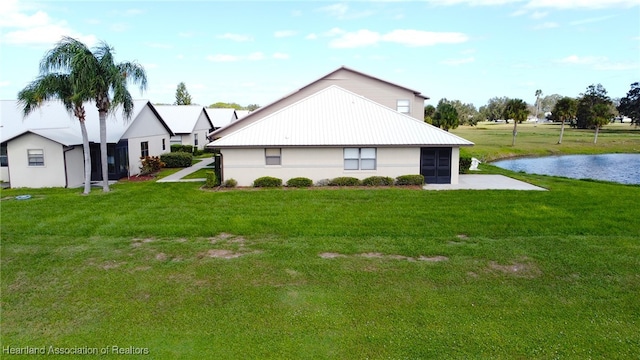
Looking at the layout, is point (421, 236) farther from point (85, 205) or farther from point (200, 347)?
point (85, 205)

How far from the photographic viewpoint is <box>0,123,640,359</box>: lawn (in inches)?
284

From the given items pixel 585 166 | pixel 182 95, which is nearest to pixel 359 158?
pixel 585 166

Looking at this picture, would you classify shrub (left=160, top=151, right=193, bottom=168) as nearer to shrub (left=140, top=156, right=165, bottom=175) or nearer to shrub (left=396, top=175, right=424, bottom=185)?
shrub (left=140, top=156, right=165, bottom=175)

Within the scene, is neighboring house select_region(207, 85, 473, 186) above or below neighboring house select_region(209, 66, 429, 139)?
below

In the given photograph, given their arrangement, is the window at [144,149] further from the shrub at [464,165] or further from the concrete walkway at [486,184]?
the shrub at [464,165]

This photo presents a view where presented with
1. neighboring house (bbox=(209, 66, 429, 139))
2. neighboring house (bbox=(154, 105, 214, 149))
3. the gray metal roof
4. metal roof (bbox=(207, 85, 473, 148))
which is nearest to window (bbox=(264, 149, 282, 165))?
metal roof (bbox=(207, 85, 473, 148))

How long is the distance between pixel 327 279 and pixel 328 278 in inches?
2.4

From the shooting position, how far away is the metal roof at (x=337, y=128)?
2166cm

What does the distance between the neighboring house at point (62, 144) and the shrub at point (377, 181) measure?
14.4m

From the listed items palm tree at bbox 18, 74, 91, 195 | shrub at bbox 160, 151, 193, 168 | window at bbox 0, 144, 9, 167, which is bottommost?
shrub at bbox 160, 151, 193, 168

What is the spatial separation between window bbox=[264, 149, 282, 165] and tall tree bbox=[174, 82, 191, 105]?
194 feet

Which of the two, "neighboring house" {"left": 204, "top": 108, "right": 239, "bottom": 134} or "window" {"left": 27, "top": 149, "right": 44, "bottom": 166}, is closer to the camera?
"window" {"left": 27, "top": 149, "right": 44, "bottom": 166}

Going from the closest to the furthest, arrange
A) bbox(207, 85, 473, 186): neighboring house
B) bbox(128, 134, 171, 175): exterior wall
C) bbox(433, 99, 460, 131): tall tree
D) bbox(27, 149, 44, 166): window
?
1. bbox(207, 85, 473, 186): neighboring house
2. bbox(27, 149, 44, 166): window
3. bbox(128, 134, 171, 175): exterior wall
4. bbox(433, 99, 460, 131): tall tree

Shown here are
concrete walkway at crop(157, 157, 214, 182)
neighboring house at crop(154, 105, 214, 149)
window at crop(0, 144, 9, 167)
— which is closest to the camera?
window at crop(0, 144, 9, 167)
